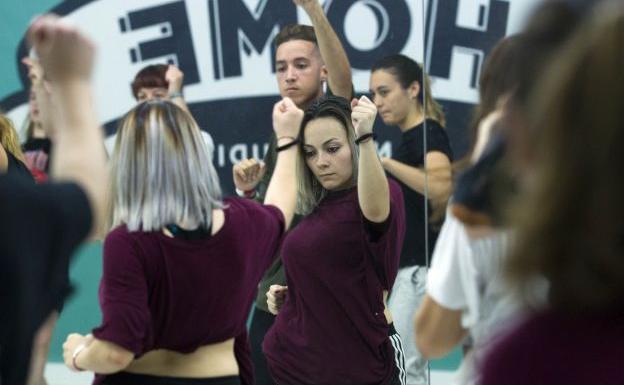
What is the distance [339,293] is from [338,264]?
8 cm

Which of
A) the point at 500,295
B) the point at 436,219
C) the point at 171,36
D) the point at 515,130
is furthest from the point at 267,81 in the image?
the point at 515,130

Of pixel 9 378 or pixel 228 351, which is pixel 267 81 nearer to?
pixel 228 351

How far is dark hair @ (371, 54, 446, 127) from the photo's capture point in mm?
3107

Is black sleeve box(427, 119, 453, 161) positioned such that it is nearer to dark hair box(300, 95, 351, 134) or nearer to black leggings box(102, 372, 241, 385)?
dark hair box(300, 95, 351, 134)

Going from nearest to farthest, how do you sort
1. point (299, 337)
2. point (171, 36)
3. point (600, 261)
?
point (600, 261) < point (299, 337) < point (171, 36)

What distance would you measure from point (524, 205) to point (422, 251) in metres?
2.26

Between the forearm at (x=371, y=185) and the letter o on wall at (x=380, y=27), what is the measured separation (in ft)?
0.98

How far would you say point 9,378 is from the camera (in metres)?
1.32

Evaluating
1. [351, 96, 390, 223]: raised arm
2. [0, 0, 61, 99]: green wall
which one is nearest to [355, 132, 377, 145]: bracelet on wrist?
[351, 96, 390, 223]: raised arm

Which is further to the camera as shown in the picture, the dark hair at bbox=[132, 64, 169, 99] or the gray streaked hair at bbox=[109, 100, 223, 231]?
the dark hair at bbox=[132, 64, 169, 99]

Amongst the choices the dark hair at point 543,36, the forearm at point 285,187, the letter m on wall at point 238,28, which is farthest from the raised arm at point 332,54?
the dark hair at point 543,36

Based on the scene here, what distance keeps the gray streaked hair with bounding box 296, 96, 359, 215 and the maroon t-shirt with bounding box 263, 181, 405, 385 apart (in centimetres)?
3

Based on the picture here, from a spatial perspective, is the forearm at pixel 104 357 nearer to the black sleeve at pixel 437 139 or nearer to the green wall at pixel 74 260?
the green wall at pixel 74 260

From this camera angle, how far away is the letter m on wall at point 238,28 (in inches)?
128
